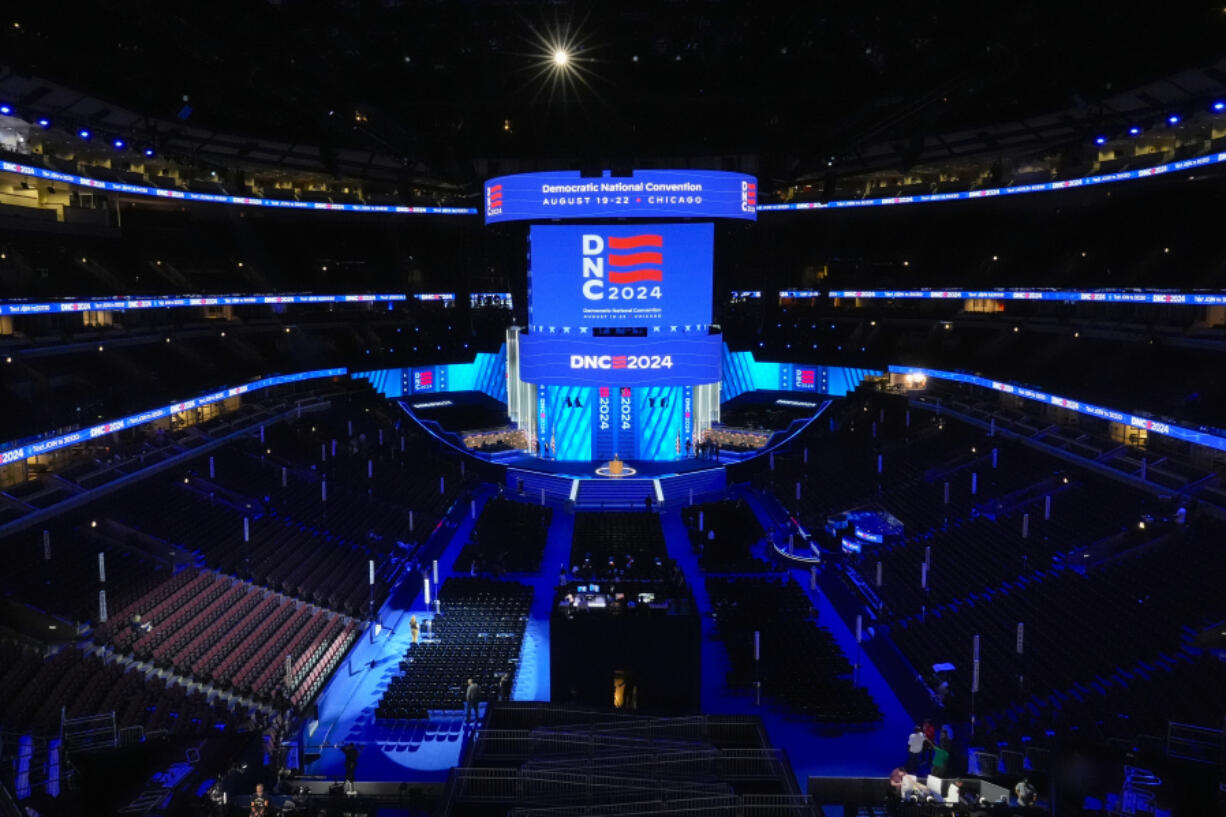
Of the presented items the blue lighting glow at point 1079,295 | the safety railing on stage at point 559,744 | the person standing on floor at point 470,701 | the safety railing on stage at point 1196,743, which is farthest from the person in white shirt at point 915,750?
the blue lighting glow at point 1079,295

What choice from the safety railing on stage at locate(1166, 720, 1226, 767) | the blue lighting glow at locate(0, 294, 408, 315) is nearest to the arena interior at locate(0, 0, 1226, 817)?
the safety railing on stage at locate(1166, 720, 1226, 767)

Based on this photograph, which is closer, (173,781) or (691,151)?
(173,781)

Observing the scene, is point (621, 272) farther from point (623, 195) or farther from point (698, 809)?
point (698, 809)

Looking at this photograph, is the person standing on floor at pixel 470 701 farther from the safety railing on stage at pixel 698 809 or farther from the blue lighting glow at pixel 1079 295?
the blue lighting glow at pixel 1079 295

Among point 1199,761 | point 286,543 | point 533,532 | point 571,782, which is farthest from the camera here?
point 533,532

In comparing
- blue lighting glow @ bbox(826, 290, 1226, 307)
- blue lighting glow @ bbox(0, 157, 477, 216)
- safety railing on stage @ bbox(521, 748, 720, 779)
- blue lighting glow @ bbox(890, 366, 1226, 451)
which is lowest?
safety railing on stage @ bbox(521, 748, 720, 779)

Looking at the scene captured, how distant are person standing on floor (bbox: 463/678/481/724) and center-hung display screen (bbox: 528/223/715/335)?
59.0ft

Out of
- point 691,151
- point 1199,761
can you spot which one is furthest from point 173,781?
point 691,151

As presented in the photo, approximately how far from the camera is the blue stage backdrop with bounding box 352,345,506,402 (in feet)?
135

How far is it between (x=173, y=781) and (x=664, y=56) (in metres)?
20.7

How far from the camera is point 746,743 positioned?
13.6m

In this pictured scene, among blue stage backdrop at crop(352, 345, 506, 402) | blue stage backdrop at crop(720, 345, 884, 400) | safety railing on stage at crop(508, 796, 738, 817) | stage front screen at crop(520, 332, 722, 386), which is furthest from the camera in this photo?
blue stage backdrop at crop(352, 345, 506, 402)

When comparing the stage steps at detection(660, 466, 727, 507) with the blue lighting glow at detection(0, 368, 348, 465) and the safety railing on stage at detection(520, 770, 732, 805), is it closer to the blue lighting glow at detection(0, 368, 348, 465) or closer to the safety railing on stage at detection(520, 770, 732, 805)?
the blue lighting glow at detection(0, 368, 348, 465)

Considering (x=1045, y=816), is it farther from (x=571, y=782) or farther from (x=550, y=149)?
(x=550, y=149)
